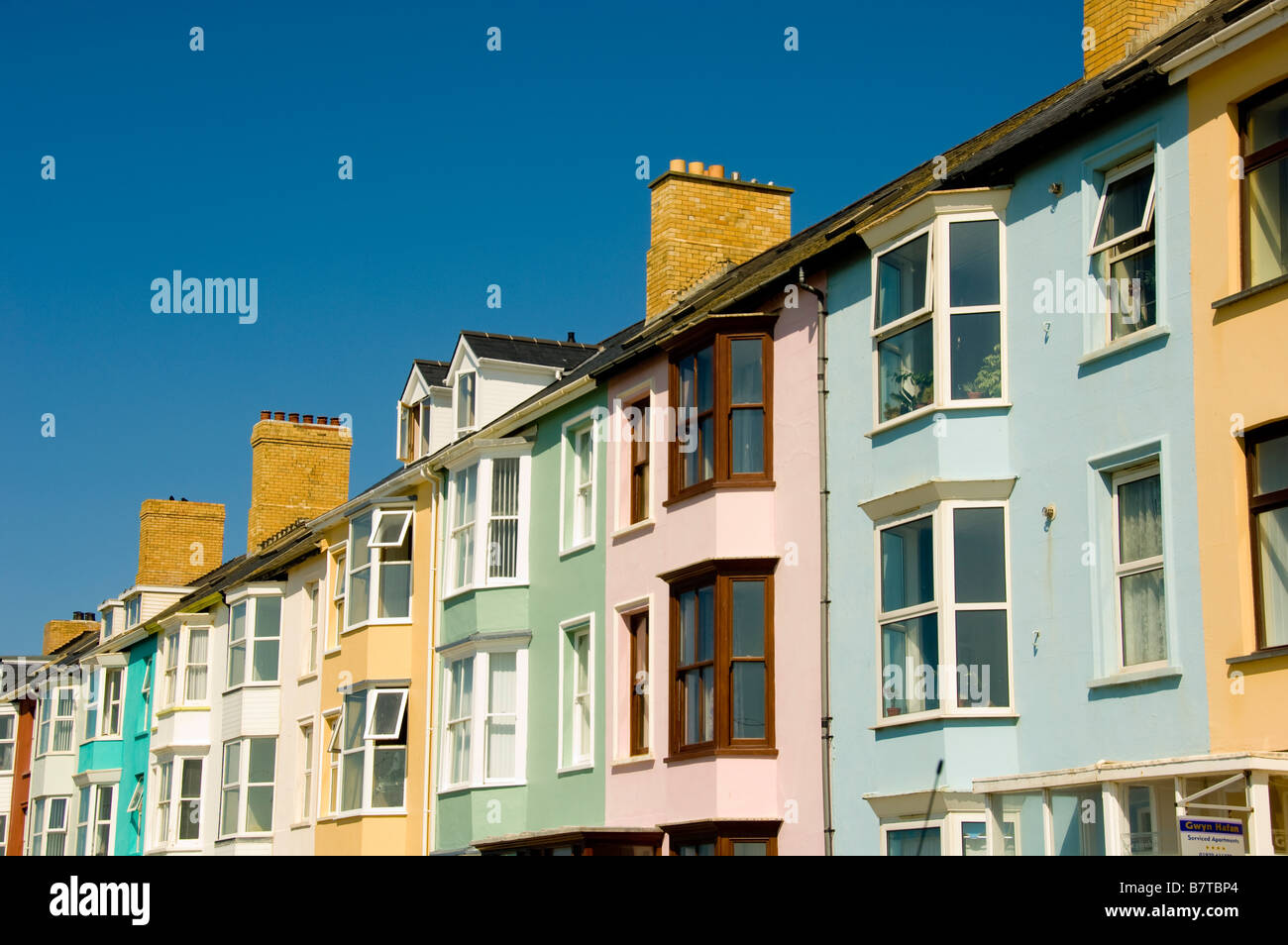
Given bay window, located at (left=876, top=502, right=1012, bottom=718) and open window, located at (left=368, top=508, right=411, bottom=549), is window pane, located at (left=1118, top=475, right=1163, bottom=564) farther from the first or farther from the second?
open window, located at (left=368, top=508, right=411, bottom=549)

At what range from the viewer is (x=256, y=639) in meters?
36.4

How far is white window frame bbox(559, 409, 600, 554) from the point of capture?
25094 millimetres

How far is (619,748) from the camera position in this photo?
2289cm

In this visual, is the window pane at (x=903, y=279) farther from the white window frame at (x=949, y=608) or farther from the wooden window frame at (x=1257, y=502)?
the wooden window frame at (x=1257, y=502)

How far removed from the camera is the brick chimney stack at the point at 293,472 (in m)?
42.8

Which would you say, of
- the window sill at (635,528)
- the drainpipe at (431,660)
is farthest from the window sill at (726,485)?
the drainpipe at (431,660)

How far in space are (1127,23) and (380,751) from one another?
1799cm

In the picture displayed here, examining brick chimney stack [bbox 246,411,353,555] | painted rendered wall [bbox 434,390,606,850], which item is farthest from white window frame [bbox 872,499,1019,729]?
brick chimney stack [bbox 246,411,353,555]

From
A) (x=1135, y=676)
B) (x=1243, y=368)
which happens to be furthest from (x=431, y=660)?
(x=1243, y=368)

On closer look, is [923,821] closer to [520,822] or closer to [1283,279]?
[1283,279]

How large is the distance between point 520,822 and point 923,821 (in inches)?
390

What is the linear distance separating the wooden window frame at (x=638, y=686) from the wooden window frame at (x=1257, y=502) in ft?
34.2
